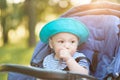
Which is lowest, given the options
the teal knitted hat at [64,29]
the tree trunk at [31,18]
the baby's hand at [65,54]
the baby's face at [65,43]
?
the baby's hand at [65,54]

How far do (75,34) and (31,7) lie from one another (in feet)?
49.2

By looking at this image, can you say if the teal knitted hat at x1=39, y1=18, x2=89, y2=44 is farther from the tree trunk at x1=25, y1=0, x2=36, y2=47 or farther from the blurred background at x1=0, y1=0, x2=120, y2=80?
the tree trunk at x1=25, y1=0, x2=36, y2=47

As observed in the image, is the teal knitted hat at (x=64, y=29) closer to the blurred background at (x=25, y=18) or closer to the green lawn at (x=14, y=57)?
the green lawn at (x=14, y=57)

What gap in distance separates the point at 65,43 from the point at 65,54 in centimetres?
9

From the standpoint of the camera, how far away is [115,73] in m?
2.78

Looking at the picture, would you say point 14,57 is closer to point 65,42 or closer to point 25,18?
point 65,42

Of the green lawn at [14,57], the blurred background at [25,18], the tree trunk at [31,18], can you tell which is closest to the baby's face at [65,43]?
the green lawn at [14,57]

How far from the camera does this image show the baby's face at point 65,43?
2.93 m

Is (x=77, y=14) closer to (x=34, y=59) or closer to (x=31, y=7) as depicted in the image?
(x=34, y=59)

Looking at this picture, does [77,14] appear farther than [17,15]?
No

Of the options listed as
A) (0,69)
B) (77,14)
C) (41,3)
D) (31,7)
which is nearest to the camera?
(0,69)

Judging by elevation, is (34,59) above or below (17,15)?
below

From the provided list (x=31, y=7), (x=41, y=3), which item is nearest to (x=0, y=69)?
(x=31, y=7)

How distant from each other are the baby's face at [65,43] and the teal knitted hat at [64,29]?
1.2 inches
